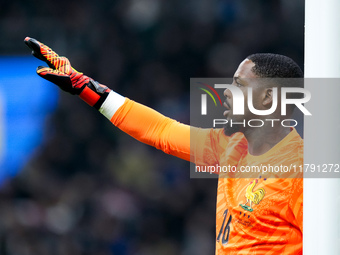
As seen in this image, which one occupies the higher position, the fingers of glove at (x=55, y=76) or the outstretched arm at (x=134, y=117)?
the fingers of glove at (x=55, y=76)

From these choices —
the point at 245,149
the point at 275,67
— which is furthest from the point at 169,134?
the point at 275,67

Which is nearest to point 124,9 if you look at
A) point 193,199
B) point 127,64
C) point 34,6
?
point 127,64

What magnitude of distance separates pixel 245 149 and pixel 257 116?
179 mm

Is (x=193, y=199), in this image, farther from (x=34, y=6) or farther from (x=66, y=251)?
(x=34, y=6)

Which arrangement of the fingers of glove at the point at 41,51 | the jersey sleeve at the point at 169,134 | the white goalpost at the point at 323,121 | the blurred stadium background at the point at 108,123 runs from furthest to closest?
the blurred stadium background at the point at 108,123 < the jersey sleeve at the point at 169,134 < the fingers of glove at the point at 41,51 < the white goalpost at the point at 323,121

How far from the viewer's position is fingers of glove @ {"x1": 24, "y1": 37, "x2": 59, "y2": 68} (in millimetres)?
2799

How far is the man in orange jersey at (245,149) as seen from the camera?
256 cm

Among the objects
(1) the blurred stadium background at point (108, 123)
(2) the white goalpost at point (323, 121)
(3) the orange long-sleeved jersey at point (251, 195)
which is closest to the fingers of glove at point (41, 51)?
(3) the orange long-sleeved jersey at point (251, 195)

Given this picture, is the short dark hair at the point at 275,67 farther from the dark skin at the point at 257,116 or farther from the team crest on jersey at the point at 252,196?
the team crest on jersey at the point at 252,196

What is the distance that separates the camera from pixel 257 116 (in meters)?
2.74

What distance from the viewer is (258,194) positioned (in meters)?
2.59

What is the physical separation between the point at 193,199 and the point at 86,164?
143 cm

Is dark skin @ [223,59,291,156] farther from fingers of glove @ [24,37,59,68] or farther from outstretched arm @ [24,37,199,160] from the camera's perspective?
fingers of glove @ [24,37,59,68]

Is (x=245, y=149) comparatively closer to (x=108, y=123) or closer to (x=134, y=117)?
(x=134, y=117)
